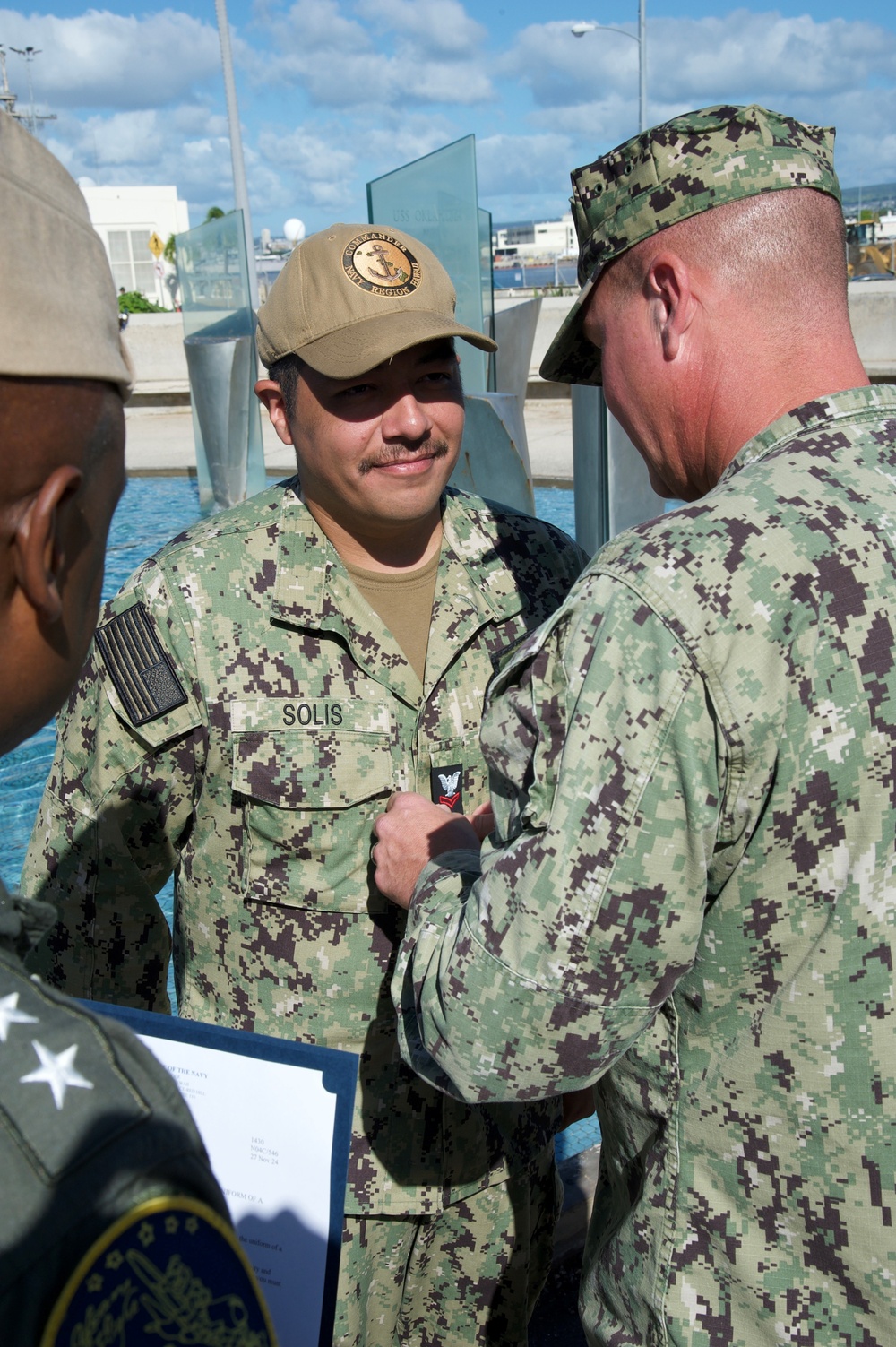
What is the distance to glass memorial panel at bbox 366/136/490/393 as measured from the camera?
5180mm

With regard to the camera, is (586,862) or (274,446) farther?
(274,446)

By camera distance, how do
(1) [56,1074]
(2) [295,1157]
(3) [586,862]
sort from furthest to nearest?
(2) [295,1157], (3) [586,862], (1) [56,1074]

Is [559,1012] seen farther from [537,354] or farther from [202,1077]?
[537,354]

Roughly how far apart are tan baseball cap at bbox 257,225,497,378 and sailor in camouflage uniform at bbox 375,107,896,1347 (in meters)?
0.61

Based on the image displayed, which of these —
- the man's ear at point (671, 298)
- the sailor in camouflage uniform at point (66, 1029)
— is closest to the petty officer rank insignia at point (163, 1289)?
the sailor in camouflage uniform at point (66, 1029)

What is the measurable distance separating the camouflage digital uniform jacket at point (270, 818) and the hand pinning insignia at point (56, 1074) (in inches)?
52.0

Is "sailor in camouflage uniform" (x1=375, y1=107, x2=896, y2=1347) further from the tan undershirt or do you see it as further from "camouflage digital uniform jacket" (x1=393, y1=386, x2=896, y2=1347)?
the tan undershirt

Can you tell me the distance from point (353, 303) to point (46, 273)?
1382 millimetres

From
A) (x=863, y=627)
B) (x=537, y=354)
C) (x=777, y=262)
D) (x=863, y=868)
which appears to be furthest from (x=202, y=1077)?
(x=537, y=354)

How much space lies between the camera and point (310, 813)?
2061 millimetres

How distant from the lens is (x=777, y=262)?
1.45 meters

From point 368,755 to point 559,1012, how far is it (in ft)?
2.78

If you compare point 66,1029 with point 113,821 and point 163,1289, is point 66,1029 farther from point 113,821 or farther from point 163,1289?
point 113,821

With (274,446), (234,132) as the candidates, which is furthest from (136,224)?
(234,132)
